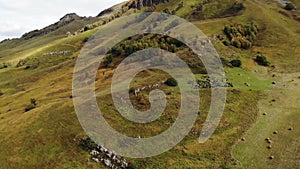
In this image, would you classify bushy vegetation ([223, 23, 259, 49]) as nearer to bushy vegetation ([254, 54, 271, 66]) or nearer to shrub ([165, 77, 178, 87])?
bushy vegetation ([254, 54, 271, 66])

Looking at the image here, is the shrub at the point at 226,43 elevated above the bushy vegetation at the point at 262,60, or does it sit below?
above

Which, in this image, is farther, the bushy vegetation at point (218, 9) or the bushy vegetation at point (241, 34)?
the bushy vegetation at point (218, 9)

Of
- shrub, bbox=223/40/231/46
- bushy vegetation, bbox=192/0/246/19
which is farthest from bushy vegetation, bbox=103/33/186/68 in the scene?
bushy vegetation, bbox=192/0/246/19

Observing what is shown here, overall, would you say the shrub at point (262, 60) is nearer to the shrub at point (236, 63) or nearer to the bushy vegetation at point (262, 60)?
the bushy vegetation at point (262, 60)

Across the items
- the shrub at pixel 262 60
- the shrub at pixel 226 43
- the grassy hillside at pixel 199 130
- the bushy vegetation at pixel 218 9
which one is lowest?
the grassy hillside at pixel 199 130

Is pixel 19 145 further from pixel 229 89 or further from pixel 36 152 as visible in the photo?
pixel 229 89

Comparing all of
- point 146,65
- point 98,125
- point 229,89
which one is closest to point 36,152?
point 98,125

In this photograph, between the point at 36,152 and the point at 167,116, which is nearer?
the point at 36,152

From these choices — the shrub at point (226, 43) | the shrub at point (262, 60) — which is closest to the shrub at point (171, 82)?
the shrub at point (262, 60)

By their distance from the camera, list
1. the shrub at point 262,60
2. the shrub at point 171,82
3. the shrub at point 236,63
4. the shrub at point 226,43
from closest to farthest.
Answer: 1. the shrub at point 171,82
2. the shrub at point 236,63
3. the shrub at point 262,60
4. the shrub at point 226,43
